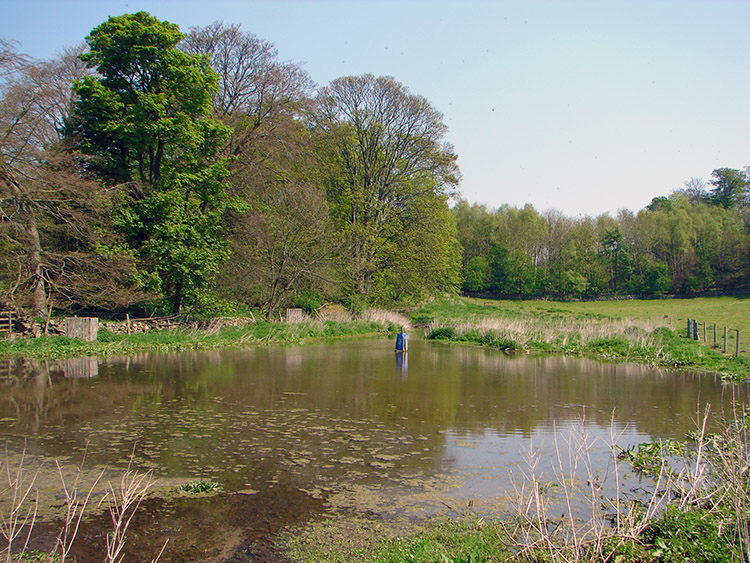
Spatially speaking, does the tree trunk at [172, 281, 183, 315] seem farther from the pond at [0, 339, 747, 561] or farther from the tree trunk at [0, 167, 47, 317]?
the pond at [0, 339, 747, 561]

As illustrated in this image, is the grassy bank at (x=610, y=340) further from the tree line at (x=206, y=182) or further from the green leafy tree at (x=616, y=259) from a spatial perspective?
the green leafy tree at (x=616, y=259)

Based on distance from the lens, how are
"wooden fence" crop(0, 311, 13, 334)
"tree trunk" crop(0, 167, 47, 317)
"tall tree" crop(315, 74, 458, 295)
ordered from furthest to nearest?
"tall tree" crop(315, 74, 458, 295)
"tree trunk" crop(0, 167, 47, 317)
"wooden fence" crop(0, 311, 13, 334)

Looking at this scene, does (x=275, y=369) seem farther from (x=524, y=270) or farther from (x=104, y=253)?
(x=524, y=270)

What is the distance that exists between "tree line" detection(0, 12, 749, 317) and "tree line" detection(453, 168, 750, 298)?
99.9 feet

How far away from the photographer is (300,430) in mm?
10359

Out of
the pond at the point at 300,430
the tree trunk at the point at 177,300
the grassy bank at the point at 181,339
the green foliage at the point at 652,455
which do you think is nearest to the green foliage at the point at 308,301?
the grassy bank at the point at 181,339

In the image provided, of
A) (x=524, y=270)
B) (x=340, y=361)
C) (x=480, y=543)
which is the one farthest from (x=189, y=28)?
(x=524, y=270)

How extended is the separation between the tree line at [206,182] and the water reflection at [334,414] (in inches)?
274

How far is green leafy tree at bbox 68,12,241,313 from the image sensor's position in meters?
24.5

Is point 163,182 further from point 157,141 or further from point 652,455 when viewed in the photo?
point 652,455

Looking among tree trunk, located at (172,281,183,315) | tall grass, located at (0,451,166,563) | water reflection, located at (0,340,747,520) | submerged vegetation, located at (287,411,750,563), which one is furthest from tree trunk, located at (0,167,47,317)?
submerged vegetation, located at (287,411,750,563)

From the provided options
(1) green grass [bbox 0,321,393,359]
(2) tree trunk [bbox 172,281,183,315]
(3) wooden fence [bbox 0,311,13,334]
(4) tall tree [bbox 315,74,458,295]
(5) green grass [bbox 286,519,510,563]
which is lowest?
(5) green grass [bbox 286,519,510,563]

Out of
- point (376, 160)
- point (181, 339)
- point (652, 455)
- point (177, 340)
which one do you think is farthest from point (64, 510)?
point (376, 160)

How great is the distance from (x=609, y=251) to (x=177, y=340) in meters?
58.8
